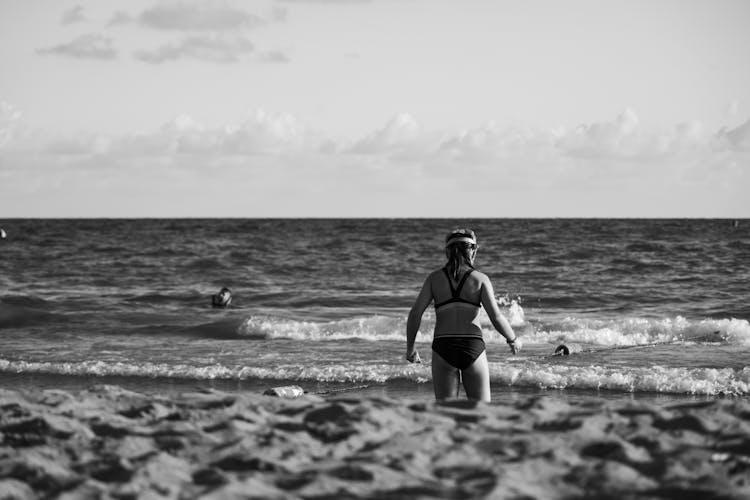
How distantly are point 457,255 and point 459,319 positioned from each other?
534 mm

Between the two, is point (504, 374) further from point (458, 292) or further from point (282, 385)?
point (458, 292)

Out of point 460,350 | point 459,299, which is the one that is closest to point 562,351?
point 460,350

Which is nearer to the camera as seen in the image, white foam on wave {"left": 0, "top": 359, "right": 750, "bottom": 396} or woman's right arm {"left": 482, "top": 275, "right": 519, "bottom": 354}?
woman's right arm {"left": 482, "top": 275, "right": 519, "bottom": 354}

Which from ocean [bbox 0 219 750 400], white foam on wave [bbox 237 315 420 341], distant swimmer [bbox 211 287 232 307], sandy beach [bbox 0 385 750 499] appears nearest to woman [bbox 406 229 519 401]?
sandy beach [bbox 0 385 750 499]

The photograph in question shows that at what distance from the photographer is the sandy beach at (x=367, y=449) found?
4.49 meters

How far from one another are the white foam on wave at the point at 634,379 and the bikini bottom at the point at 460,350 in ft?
15.8

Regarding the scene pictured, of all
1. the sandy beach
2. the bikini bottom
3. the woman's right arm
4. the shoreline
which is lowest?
the shoreline

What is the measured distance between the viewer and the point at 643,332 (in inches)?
658

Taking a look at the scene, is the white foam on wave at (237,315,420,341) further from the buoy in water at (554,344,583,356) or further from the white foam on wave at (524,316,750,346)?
the buoy in water at (554,344,583,356)

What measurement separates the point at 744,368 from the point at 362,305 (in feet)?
36.6

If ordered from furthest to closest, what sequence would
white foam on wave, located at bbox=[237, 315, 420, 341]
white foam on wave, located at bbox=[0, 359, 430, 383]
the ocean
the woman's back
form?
white foam on wave, located at bbox=[237, 315, 420, 341]
white foam on wave, located at bbox=[0, 359, 430, 383]
the ocean
the woman's back

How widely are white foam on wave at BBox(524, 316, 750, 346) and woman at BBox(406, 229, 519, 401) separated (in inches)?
359

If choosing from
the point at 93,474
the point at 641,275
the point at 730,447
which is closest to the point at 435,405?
the point at 730,447

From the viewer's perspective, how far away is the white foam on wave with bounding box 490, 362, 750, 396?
11.2 m
